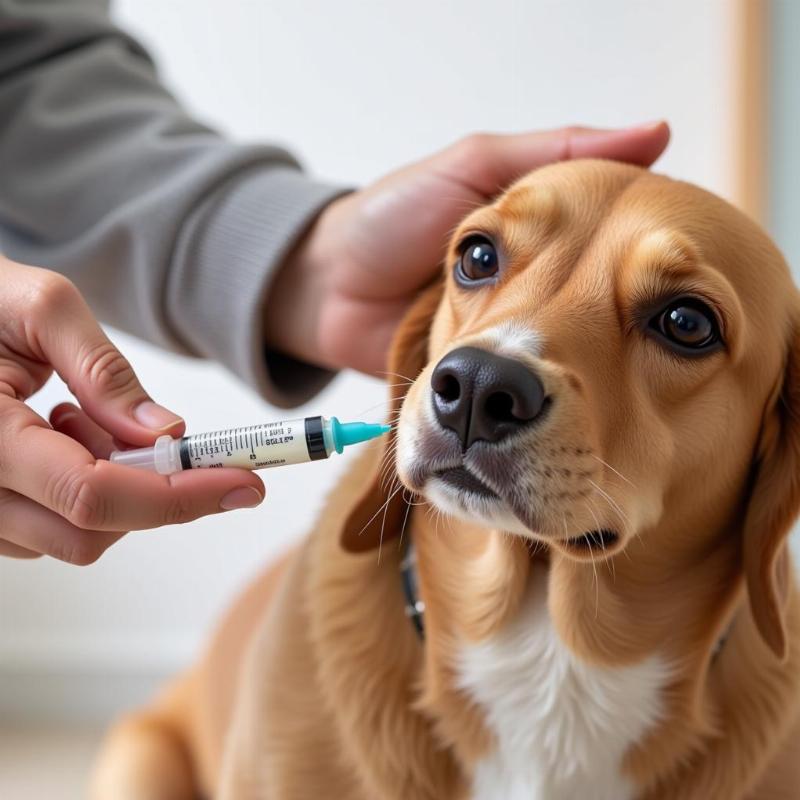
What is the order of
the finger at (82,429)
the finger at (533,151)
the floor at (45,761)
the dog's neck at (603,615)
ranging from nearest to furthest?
the finger at (82,429), the dog's neck at (603,615), the finger at (533,151), the floor at (45,761)

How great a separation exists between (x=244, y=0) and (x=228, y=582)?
5.00 ft

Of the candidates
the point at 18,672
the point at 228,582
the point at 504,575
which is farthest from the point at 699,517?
the point at 18,672

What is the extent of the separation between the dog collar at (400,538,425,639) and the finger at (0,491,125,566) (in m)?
0.44

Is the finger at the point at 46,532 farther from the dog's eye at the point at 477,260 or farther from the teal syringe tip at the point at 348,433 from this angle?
the dog's eye at the point at 477,260

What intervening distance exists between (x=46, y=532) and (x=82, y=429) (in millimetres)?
129

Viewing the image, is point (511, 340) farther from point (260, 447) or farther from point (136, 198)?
point (136, 198)

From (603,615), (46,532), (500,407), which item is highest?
(500,407)

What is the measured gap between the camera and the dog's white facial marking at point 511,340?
949 mm

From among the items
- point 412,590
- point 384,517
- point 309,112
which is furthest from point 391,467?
point 309,112

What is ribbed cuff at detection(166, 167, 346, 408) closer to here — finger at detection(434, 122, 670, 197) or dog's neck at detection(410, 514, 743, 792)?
finger at detection(434, 122, 670, 197)

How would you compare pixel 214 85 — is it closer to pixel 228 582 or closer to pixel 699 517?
pixel 228 582

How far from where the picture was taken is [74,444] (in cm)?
93

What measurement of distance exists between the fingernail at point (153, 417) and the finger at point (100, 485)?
6 cm

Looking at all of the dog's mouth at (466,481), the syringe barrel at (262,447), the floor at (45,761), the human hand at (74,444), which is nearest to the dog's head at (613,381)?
the dog's mouth at (466,481)
